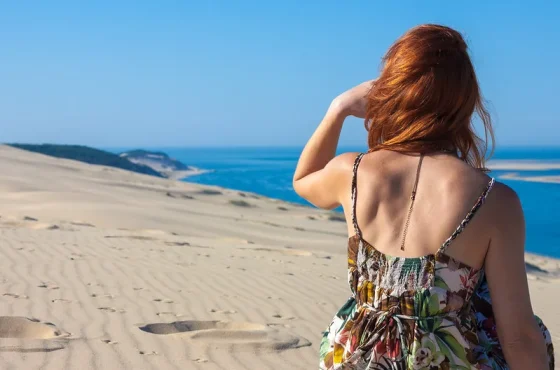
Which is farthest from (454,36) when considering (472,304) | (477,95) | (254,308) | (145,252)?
(145,252)

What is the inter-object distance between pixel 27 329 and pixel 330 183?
3.30m

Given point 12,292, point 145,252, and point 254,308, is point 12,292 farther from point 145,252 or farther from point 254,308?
point 145,252

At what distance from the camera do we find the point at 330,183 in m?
2.28

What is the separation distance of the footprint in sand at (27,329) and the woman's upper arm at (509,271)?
345 cm

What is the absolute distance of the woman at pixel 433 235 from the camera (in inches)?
79.3

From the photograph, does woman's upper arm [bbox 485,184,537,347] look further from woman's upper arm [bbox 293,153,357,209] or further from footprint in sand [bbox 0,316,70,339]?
footprint in sand [bbox 0,316,70,339]

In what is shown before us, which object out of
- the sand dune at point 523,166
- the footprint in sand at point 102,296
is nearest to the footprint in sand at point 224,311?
the footprint in sand at point 102,296

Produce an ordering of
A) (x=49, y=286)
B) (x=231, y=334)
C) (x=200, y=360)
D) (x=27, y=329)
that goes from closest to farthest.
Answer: (x=200, y=360), (x=27, y=329), (x=231, y=334), (x=49, y=286)

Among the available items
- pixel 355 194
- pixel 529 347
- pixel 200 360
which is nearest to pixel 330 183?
pixel 355 194

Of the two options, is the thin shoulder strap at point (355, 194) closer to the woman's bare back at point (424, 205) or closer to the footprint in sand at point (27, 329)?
the woman's bare back at point (424, 205)

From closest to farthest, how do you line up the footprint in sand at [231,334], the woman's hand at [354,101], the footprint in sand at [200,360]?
1. the woman's hand at [354,101]
2. the footprint in sand at [200,360]
3. the footprint in sand at [231,334]

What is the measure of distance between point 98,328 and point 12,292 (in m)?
1.18

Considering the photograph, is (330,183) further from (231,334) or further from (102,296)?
(102,296)

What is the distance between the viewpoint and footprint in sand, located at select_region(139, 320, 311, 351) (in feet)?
16.6
